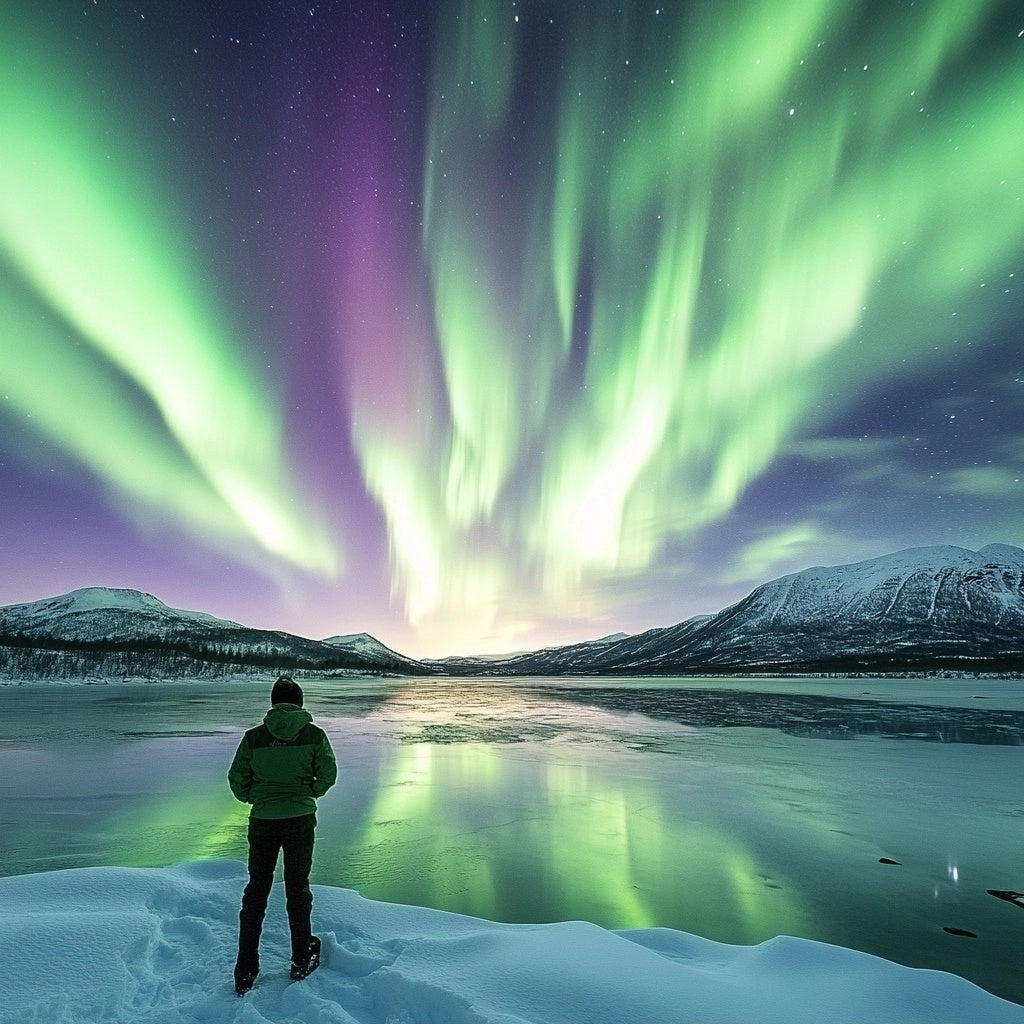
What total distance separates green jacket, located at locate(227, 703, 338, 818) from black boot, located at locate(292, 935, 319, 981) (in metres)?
1.18

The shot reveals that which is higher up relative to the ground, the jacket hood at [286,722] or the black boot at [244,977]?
the jacket hood at [286,722]

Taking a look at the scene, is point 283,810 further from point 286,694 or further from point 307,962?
point 307,962

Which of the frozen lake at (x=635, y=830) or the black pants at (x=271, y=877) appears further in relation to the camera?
the frozen lake at (x=635, y=830)

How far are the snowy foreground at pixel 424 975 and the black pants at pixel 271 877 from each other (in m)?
0.26

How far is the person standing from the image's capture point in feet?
14.8

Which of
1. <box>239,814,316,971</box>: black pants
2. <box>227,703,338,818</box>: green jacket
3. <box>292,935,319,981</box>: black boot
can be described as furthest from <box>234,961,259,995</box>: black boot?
<box>227,703,338,818</box>: green jacket

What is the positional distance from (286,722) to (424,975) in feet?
7.48

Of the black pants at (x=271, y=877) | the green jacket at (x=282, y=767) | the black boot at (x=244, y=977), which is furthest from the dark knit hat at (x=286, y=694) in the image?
the black boot at (x=244, y=977)

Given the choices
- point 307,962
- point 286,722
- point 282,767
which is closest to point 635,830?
point 307,962

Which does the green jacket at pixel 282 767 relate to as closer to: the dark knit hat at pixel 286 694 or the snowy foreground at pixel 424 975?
the dark knit hat at pixel 286 694

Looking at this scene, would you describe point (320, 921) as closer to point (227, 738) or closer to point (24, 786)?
point (24, 786)

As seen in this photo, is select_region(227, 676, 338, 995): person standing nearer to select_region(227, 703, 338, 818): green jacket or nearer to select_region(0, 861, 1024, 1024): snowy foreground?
select_region(227, 703, 338, 818): green jacket

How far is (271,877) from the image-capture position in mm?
4527

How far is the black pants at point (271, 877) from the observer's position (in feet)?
14.6
